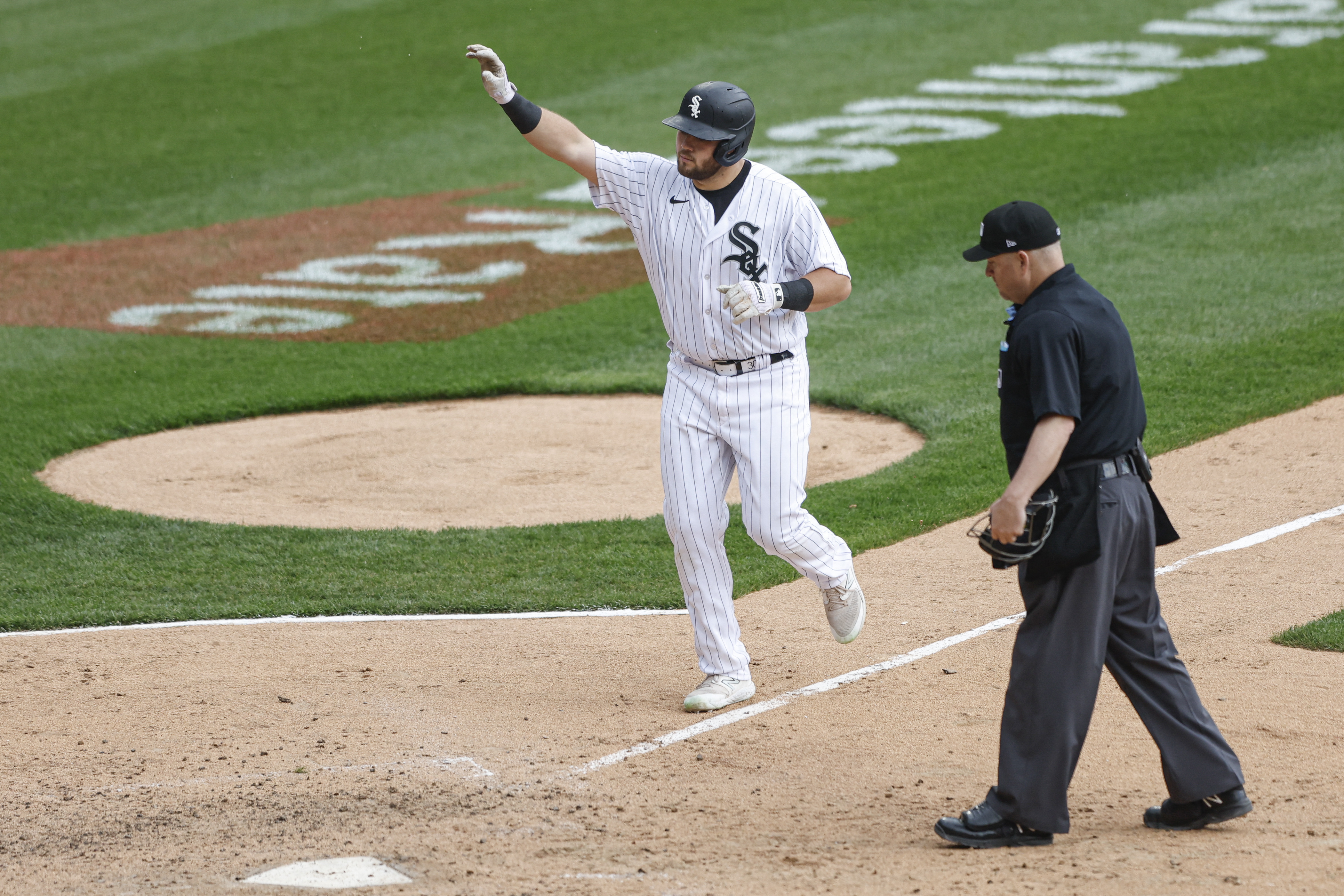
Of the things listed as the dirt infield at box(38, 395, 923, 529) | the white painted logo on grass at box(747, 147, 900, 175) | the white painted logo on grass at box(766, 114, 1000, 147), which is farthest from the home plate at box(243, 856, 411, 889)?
the white painted logo on grass at box(766, 114, 1000, 147)

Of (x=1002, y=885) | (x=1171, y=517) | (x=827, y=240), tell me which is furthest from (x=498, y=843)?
(x=1171, y=517)

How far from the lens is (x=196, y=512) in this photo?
9180 millimetres

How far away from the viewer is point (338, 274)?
1551 centimetres

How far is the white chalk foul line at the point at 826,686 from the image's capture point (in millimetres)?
5422

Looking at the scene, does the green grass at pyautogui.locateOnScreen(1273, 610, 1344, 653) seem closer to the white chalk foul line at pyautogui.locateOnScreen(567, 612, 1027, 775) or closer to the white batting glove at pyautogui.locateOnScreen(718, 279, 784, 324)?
the white chalk foul line at pyautogui.locateOnScreen(567, 612, 1027, 775)

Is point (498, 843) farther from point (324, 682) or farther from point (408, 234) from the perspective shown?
point (408, 234)

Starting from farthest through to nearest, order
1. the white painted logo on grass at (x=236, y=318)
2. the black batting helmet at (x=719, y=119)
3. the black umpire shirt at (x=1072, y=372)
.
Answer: the white painted logo on grass at (x=236, y=318) < the black batting helmet at (x=719, y=119) < the black umpire shirt at (x=1072, y=372)

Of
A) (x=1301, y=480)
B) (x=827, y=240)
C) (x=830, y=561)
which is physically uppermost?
(x=827, y=240)

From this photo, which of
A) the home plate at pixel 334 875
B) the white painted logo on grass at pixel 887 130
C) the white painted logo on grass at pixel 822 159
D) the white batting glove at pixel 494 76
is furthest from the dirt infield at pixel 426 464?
the white painted logo on grass at pixel 887 130

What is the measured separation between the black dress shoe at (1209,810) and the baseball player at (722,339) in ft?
5.27

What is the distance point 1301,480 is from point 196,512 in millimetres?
6151

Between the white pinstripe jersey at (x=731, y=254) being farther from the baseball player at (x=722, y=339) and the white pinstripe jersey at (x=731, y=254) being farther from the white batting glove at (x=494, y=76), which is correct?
the white batting glove at (x=494, y=76)

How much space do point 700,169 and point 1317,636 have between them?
3.03 metres

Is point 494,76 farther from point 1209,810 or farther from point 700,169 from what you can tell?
point 1209,810
